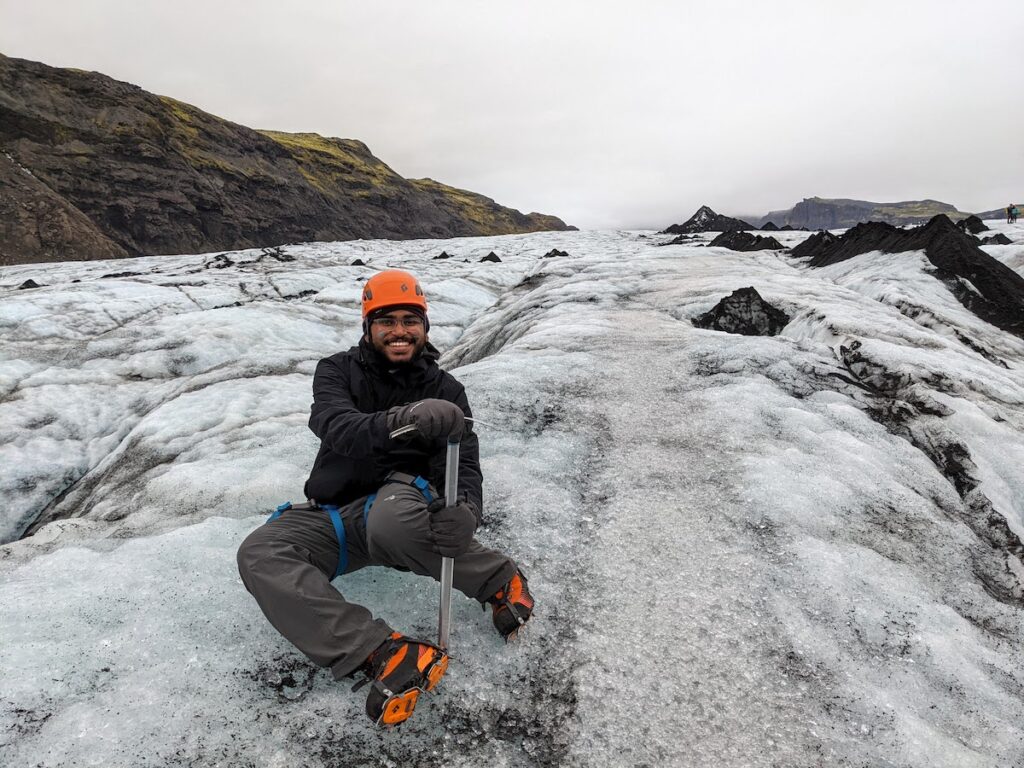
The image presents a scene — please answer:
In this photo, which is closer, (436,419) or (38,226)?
(436,419)

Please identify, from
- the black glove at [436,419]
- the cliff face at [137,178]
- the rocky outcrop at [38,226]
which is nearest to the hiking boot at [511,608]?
the black glove at [436,419]

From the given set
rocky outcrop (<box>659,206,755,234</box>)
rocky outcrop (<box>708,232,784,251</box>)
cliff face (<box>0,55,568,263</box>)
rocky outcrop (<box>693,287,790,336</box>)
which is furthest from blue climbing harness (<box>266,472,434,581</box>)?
rocky outcrop (<box>659,206,755,234</box>)

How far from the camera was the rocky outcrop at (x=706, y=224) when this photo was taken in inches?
2509

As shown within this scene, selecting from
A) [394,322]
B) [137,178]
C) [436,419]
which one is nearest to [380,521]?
[436,419]

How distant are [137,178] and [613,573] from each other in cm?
6728

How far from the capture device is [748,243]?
36.1 m

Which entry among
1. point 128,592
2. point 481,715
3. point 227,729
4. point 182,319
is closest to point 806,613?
point 481,715

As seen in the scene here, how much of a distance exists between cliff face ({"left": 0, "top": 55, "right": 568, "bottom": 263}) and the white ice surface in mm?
46673

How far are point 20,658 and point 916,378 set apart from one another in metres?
9.84

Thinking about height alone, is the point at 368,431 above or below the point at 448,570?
above

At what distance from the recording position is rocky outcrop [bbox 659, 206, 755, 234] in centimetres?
6372

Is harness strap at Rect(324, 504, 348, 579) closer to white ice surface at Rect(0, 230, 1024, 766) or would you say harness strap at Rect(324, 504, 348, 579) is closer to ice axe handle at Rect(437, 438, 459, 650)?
white ice surface at Rect(0, 230, 1024, 766)

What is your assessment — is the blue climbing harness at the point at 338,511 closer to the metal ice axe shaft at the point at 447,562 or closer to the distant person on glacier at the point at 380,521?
the distant person on glacier at the point at 380,521

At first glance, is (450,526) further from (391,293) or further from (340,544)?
(391,293)
